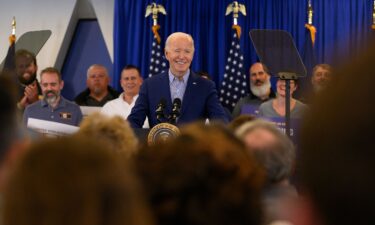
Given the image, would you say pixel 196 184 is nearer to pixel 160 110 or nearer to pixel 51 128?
pixel 160 110

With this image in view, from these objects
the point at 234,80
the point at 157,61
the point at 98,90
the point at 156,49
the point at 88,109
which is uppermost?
the point at 156,49

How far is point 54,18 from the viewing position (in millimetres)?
8273

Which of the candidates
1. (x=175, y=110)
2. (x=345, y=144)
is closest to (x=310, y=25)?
Answer: (x=175, y=110)

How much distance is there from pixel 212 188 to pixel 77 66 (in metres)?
7.74

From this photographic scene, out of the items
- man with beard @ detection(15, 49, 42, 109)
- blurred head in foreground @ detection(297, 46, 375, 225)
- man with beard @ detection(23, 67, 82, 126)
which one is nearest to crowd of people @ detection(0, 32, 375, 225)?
blurred head in foreground @ detection(297, 46, 375, 225)

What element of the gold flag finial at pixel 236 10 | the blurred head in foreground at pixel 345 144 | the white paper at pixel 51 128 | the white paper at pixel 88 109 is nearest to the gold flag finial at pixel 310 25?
the gold flag finial at pixel 236 10

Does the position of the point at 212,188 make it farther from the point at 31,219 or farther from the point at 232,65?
the point at 232,65

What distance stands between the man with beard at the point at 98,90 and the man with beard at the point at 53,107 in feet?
4.23

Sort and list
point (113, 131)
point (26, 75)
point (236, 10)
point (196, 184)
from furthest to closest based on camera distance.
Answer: point (236, 10)
point (26, 75)
point (113, 131)
point (196, 184)

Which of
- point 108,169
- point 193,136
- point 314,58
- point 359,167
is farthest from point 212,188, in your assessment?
point 314,58

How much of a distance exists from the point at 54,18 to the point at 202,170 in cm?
768

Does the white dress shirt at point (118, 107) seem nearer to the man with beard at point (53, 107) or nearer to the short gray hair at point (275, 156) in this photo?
the man with beard at point (53, 107)

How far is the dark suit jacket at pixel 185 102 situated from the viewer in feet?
11.5

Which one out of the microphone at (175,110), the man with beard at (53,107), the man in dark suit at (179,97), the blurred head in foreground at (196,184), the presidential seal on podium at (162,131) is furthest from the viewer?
the man with beard at (53,107)
